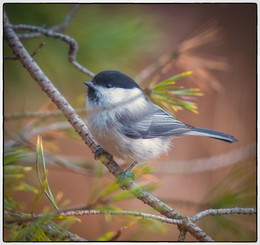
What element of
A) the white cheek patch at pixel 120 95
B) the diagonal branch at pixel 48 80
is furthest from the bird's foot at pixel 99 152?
the white cheek patch at pixel 120 95

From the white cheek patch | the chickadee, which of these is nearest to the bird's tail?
the chickadee

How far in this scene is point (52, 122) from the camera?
1148 millimetres

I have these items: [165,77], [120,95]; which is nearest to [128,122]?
[120,95]

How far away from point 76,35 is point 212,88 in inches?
19.7

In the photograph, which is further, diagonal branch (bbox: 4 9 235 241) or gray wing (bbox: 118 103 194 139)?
gray wing (bbox: 118 103 194 139)

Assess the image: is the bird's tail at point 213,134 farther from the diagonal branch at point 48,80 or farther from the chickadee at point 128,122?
the diagonal branch at point 48,80

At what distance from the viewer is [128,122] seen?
0.99 m

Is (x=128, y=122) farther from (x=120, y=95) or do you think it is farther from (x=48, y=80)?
(x=48, y=80)

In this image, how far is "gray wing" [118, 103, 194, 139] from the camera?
3.27 feet

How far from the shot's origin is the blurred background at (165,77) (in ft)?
3.16

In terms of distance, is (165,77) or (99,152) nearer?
(99,152)

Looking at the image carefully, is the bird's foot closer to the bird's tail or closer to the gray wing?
the gray wing

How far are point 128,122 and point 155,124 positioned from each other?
0.10 m

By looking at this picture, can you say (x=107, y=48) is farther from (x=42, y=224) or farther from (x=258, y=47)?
(x=42, y=224)
